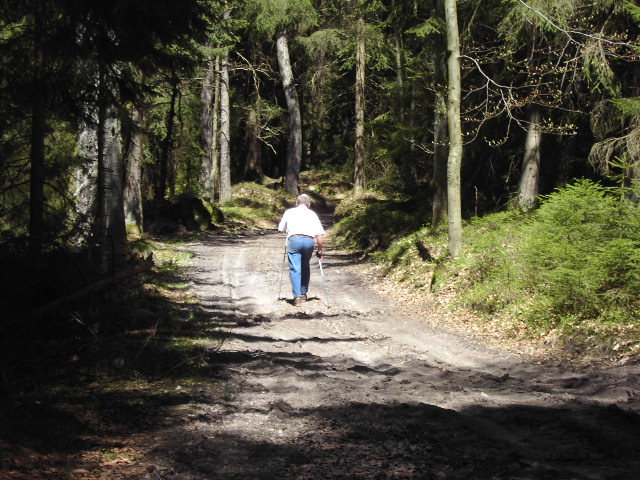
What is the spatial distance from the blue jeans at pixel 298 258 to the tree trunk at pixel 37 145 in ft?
18.3

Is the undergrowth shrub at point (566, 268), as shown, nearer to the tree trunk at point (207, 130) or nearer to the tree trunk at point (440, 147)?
the tree trunk at point (440, 147)

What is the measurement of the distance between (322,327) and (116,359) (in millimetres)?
4073

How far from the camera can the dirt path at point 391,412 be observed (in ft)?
13.9

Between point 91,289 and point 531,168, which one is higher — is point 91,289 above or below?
below

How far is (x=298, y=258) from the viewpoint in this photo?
11820 mm

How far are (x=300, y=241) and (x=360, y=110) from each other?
1904 centimetres

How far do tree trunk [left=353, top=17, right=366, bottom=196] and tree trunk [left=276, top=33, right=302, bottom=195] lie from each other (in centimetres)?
593

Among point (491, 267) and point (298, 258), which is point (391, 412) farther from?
point (491, 267)

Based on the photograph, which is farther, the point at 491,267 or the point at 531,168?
the point at 531,168

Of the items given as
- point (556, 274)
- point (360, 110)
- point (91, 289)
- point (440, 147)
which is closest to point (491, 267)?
point (556, 274)

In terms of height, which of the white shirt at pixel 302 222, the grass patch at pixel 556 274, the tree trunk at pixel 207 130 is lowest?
the grass patch at pixel 556 274

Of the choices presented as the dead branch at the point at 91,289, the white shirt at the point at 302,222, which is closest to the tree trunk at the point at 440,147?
the white shirt at the point at 302,222

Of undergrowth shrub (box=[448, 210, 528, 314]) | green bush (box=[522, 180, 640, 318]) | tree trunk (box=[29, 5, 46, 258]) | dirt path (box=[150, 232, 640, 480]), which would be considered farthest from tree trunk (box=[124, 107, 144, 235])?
green bush (box=[522, 180, 640, 318])

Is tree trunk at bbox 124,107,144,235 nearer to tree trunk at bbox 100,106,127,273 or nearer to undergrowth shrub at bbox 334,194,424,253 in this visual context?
tree trunk at bbox 100,106,127,273
